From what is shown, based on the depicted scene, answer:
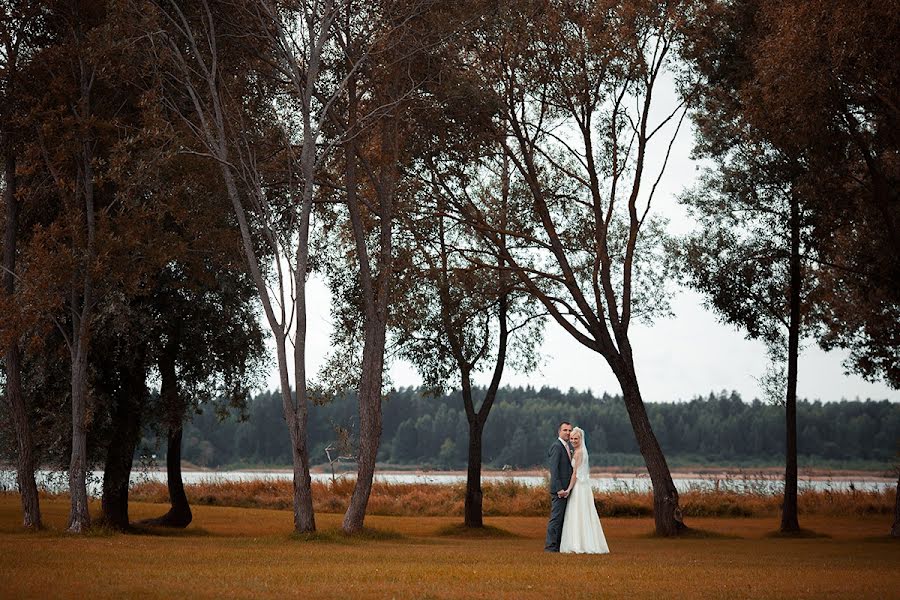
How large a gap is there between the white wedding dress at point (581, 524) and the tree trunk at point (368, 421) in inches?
243

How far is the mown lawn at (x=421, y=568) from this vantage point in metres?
12.4

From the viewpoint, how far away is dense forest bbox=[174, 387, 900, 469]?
86.8 meters

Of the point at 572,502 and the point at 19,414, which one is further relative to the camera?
the point at 19,414

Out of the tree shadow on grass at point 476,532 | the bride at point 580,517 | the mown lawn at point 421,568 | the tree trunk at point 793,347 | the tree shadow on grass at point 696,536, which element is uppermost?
the tree trunk at point 793,347

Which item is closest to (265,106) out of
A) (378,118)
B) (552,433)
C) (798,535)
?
(378,118)

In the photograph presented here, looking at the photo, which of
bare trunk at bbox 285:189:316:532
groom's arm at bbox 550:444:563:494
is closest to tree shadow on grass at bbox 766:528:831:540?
groom's arm at bbox 550:444:563:494

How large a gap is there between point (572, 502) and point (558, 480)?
490 millimetres

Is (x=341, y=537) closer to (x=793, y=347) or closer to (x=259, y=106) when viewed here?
(x=259, y=106)

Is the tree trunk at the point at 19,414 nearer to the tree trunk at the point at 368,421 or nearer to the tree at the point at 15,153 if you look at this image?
the tree at the point at 15,153

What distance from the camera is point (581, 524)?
65.5 feet

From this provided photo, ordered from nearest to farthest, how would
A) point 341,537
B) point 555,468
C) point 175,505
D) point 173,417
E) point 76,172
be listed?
point 555,468, point 341,537, point 76,172, point 173,417, point 175,505

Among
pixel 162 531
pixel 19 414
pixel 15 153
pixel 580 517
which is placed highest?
pixel 15 153

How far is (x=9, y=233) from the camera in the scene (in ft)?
80.9

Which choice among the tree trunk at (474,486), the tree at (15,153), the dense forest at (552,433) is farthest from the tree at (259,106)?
the dense forest at (552,433)
